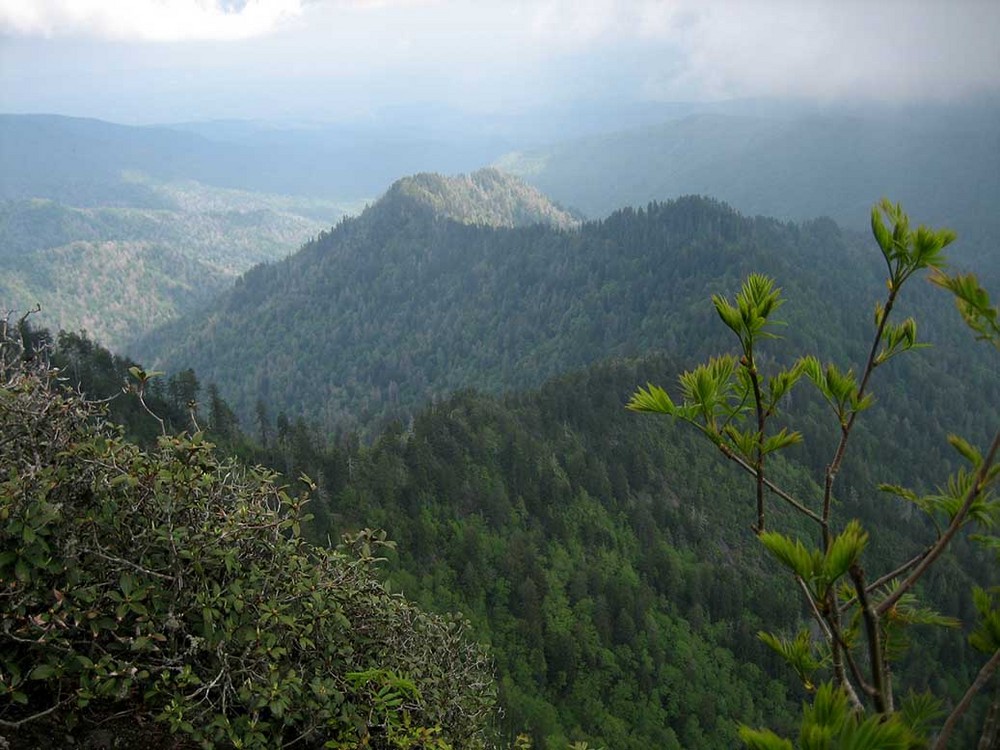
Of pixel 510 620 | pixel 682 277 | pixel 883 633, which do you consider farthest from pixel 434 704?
pixel 682 277

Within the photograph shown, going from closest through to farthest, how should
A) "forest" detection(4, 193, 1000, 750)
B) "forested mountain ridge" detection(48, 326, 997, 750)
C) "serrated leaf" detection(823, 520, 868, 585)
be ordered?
"serrated leaf" detection(823, 520, 868, 585), "forest" detection(4, 193, 1000, 750), "forested mountain ridge" detection(48, 326, 997, 750)

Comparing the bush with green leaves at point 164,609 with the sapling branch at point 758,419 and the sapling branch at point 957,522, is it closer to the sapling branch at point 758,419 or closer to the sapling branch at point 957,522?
the sapling branch at point 758,419

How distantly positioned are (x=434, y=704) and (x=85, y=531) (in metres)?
3.56

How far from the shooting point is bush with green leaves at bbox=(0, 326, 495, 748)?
479cm

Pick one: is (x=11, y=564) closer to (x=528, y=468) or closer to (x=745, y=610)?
(x=528, y=468)

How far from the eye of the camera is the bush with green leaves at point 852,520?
2367mm

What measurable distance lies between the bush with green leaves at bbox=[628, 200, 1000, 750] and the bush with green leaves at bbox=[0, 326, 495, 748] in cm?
389

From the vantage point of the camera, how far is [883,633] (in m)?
3.41

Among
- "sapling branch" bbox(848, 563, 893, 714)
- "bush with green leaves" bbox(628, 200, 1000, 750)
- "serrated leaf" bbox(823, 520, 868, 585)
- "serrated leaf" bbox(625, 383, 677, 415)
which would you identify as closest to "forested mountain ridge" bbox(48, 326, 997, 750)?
"bush with green leaves" bbox(628, 200, 1000, 750)

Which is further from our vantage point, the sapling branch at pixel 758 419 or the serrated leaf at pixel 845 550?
the sapling branch at pixel 758 419

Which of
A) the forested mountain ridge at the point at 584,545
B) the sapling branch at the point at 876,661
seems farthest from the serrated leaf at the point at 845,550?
the forested mountain ridge at the point at 584,545

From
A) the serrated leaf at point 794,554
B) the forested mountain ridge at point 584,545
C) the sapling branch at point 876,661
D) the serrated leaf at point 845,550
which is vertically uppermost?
the serrated leaf at point 845,550

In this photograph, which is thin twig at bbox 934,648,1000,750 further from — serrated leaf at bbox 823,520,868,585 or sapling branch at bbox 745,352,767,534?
Result: sapling branch at bbox 745,352,767,534

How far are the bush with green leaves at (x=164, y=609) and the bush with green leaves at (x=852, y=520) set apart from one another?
3.89m
